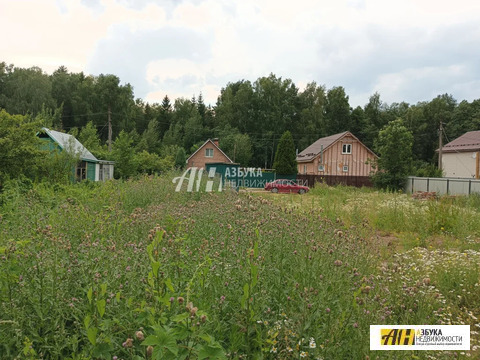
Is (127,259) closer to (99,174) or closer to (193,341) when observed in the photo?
(193,341)

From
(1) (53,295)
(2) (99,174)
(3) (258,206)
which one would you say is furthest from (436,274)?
(2) (99,174)

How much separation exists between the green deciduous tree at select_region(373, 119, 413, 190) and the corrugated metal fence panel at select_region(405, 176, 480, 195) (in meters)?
0.71

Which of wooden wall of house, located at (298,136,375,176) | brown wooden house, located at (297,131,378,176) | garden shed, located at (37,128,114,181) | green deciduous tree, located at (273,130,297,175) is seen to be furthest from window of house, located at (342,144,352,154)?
garden shed, located at (37,128,114,181)

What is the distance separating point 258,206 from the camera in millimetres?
4988

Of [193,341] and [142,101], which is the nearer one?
[193,341]

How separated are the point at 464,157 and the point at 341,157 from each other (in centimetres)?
1103

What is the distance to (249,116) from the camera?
170ft

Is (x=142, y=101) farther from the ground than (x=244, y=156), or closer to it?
farther from the ground

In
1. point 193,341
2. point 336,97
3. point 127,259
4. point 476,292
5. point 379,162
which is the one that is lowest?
point 476,292

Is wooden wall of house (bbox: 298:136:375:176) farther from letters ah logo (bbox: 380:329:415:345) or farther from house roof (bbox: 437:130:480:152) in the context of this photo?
letters ah logo (bbox: 380:329:415:345)

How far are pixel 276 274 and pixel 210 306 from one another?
795 mm

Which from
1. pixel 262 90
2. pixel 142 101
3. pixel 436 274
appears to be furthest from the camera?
pixel 142 101

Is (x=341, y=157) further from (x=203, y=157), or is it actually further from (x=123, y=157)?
(x=123, y=157)

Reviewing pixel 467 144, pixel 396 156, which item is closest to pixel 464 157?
pixel 467 144
